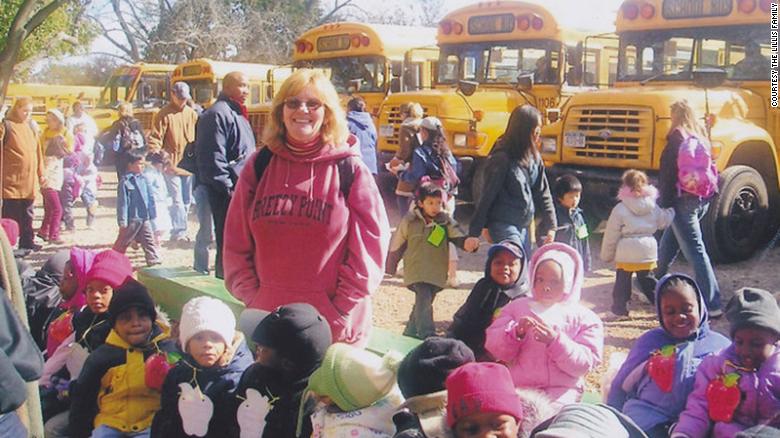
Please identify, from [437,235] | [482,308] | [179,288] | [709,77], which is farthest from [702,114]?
[179,288]

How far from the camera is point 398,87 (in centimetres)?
1273

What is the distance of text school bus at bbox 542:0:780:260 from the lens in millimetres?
8172

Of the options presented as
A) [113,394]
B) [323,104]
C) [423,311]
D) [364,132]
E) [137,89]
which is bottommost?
[423,311]

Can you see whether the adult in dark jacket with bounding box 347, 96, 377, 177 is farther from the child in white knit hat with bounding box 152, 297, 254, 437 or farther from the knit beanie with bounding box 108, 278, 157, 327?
the child in white knit hat with bounding box 152, 297, 254, 437

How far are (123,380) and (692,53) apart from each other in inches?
274

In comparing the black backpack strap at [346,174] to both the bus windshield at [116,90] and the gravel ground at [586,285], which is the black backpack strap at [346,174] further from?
the bus windshield at [116,90]

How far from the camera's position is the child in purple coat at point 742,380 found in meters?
2.92

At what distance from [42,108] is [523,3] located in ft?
49.8

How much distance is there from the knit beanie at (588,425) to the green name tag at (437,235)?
3.40 m

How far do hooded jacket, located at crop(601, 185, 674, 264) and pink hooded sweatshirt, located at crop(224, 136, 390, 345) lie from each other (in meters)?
3.47

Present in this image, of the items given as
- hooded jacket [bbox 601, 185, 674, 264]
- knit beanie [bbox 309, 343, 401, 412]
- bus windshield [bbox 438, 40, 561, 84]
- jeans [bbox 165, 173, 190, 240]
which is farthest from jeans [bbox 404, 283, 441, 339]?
bus windshield [bbox 438, 40, 561, 84]

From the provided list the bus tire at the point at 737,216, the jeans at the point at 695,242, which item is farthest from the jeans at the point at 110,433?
the bus tire at the point at 737,216

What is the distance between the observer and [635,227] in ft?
21.2

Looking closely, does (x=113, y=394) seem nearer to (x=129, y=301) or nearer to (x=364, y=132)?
(x=129, y=301)
